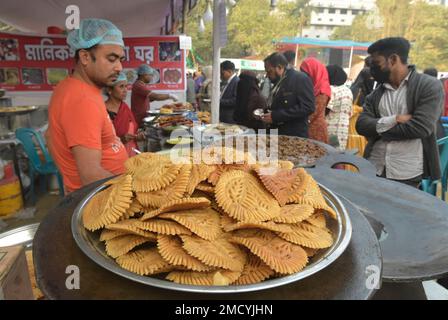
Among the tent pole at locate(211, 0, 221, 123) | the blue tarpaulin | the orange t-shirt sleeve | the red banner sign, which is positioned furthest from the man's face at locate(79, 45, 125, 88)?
the blue tarpaulin

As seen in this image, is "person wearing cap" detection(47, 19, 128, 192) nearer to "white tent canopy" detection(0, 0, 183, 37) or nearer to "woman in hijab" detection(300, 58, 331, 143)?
"woman in hijab" detection(300, 58, 331, 143)

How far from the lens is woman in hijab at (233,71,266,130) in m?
4.80

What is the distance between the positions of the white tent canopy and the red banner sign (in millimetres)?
756

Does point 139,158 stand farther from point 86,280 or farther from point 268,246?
point 268,246

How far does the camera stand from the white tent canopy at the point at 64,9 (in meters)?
5.62

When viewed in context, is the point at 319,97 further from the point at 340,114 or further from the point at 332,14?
the point at 332,14

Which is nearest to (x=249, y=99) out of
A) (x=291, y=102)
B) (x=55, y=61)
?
(x=291, y=102)

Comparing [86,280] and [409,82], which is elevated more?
[409,82]

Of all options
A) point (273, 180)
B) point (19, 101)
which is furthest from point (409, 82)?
point (19, 101)

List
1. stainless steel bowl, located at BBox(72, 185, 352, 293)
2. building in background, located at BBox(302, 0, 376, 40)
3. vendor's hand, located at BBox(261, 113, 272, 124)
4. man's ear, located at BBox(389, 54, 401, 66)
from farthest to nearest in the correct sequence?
1. building in background, located at BBox(302, 0, 376, 40)
2. vendor's hand, located at BBox(261, 113, 272, 124)
3. man's ear, located at BBox(389, 54, 401, 66)
4. stainless steel bowl, located at BBox(72, 185, 352, 293)

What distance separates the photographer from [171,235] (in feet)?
2.82

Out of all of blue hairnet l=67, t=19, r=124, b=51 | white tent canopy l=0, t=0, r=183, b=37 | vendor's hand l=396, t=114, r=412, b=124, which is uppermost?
white tent canopy l=0, t=0, r=183, b=37

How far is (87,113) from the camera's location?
1.61m
